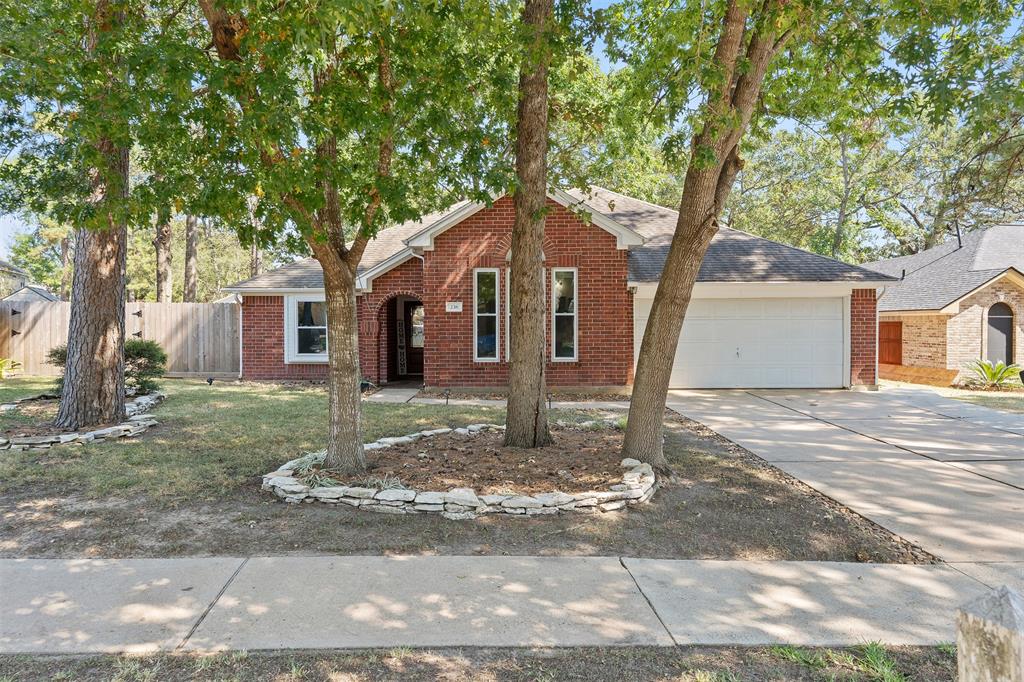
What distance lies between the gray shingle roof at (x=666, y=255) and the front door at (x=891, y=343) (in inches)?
248

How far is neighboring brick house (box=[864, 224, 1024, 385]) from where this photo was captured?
55.5 ft

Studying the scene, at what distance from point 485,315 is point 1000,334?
15035 mm

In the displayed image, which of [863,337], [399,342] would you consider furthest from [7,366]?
[863,337]

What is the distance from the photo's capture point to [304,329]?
15422 millimetres

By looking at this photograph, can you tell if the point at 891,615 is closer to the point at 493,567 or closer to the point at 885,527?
the point at 885,527

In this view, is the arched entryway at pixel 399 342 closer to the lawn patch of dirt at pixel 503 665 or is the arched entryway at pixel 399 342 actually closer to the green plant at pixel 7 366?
the green plant at pixel 7 366

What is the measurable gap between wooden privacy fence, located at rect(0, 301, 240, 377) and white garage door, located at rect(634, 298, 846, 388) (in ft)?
37.3

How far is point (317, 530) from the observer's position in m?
4.76

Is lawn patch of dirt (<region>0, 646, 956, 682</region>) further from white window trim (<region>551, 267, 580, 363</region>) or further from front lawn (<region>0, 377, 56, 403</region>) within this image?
front lawn (<region>0, 377, 56, 403</region>)

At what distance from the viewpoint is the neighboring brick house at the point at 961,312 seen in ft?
55.5

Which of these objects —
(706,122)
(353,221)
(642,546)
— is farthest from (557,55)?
(642,546)

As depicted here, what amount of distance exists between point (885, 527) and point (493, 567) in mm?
3369

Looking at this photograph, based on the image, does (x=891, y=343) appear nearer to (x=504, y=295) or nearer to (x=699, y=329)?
(x=699, y=329)

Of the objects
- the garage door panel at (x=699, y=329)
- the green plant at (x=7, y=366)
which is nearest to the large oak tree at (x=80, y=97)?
the green plant at (x=7, y=366)
